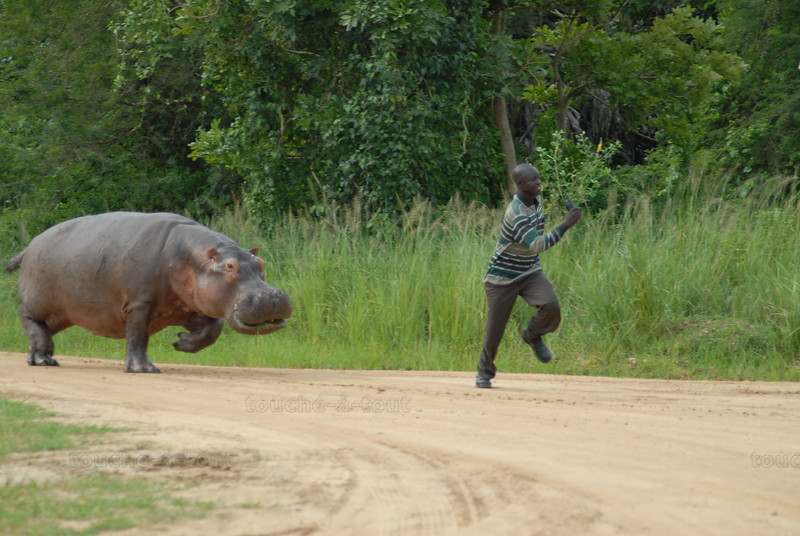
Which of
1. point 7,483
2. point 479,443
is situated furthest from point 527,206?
point 7,483

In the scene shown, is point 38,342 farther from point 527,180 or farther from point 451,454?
point 451,454

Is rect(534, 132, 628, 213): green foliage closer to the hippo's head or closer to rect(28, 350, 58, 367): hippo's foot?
the hippo's head

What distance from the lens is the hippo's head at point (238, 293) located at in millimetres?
8375

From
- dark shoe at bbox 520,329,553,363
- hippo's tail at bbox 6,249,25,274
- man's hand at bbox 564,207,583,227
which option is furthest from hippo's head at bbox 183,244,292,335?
man's hand at bbox 564,207,583,227

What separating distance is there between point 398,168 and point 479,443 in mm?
8343

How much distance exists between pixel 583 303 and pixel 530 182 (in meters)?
3.11

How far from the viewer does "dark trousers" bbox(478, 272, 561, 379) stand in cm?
756

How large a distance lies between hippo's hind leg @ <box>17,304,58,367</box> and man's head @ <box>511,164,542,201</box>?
16.8ft

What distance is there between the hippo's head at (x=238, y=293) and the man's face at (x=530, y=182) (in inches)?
91.7

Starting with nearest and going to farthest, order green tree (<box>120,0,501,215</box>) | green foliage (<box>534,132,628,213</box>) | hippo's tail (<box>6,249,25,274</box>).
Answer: hippo's tail (<box>6,249,25,274</box>) < green tree (<box>120,0,501,215</box>) < green foliage (<box>534,132,628,213</box>)

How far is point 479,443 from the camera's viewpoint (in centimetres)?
538

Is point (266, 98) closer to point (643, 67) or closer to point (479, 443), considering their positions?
point (643, 67)

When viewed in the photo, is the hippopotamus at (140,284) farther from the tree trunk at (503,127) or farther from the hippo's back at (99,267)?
the tree trunk at (503,127)

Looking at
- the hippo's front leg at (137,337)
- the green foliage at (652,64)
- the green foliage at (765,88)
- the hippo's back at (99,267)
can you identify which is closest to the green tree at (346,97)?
the green foliage at (652,64)
